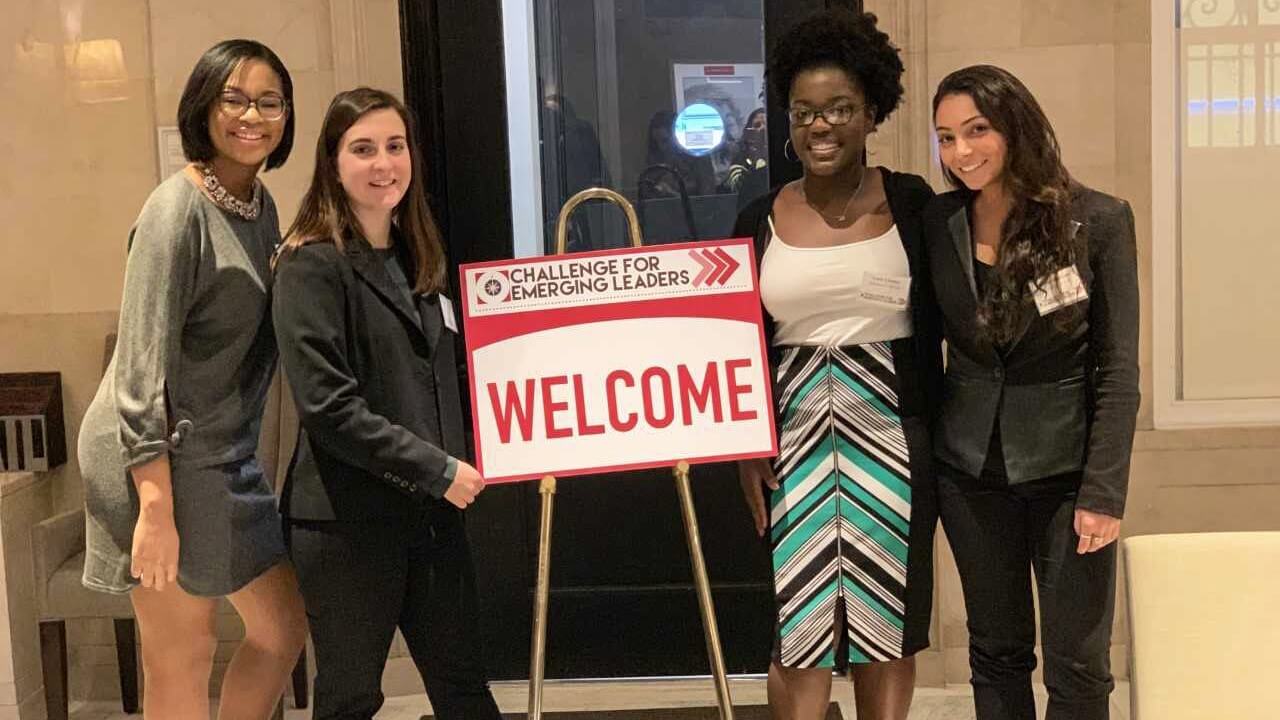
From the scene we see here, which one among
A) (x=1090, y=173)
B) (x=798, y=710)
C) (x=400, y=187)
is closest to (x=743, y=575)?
(x=798, y=710)

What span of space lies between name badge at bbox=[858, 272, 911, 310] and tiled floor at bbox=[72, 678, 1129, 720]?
1650 mm

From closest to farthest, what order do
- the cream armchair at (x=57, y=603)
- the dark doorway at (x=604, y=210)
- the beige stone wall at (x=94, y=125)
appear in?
the cream armchair at (x=57, y=603) → the beige stone wall at (x=94, y=125) → the dark doorway at (x=604, y=210)

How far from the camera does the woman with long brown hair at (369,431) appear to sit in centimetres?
228

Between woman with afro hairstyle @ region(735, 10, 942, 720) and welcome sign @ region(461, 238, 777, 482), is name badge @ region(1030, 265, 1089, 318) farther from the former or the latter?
welcome sign @ region(461, 238, 777, 482)

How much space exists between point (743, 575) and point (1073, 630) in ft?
5.74

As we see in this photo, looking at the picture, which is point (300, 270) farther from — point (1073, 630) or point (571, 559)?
point (571, 559)

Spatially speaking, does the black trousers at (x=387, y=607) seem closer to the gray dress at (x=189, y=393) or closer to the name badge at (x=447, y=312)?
the gray dress at (x=189, y=393)

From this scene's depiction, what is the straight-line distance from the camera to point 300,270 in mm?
2293

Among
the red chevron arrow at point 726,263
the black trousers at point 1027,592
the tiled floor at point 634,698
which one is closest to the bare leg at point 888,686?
the black trousers at point 1027,592

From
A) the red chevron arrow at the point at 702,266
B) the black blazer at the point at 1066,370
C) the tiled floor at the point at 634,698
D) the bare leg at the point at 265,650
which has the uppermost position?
the red chevron arrow at the point at 702,266

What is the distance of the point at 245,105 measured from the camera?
94.2 inches

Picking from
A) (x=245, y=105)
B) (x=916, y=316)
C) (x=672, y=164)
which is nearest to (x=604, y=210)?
(x=672, y=164)

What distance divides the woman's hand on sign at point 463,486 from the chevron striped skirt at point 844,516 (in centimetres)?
69

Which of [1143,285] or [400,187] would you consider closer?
[400,187]
